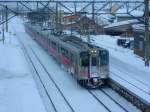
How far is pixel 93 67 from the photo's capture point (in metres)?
22.6

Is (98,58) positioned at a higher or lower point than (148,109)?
higher

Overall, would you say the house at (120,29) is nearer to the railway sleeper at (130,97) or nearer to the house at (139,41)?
the house at (139,41)

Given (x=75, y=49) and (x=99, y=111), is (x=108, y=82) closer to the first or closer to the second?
(x=75, y=49)

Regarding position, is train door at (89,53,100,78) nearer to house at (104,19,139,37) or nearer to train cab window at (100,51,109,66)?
train cab window at (100,51,109,66)

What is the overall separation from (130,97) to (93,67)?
13.5 ft

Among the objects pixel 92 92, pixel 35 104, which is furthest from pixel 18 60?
pixel 35 104

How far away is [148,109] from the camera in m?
16.4

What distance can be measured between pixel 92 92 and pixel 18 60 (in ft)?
48.7

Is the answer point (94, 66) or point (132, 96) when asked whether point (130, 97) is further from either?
point (94, 66)

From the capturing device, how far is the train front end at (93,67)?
22.5 m

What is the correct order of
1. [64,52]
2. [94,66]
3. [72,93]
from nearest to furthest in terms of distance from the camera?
1. [72,93]
2. [94,66]
3. [64,52]

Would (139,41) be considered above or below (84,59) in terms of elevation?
above

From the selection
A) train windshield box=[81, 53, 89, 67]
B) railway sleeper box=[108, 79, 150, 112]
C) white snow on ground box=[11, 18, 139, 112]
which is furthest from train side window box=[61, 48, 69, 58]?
railway sleeper box=[108, 79, 150, 112]

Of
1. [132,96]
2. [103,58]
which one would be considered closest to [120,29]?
[103,58]
